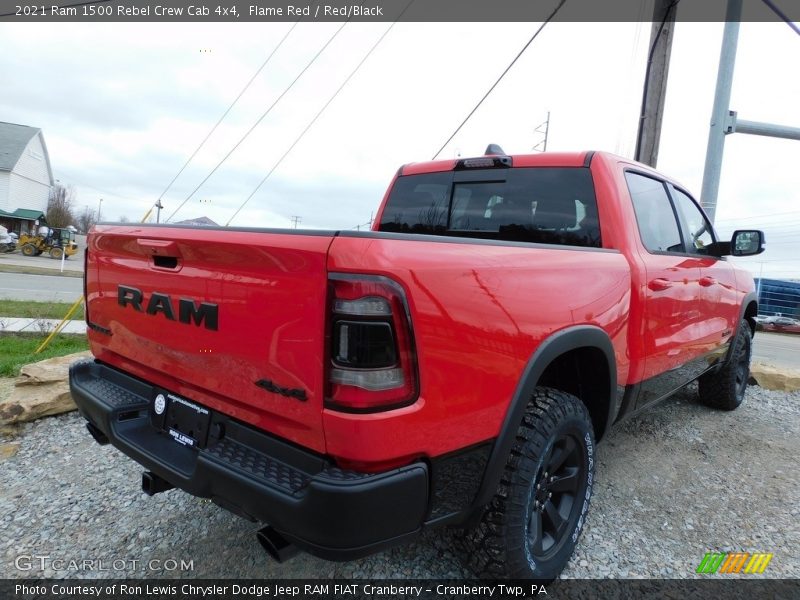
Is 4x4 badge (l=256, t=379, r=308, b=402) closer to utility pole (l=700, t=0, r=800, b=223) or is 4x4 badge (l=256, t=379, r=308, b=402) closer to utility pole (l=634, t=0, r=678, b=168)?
utility pole (l=634, t=0, r=678, b=168)

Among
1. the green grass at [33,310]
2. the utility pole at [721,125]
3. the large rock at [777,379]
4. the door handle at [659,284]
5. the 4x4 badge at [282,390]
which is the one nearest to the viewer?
the 4x4 badge at [282,390]

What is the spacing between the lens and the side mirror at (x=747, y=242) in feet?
12.7

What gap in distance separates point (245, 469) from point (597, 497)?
2382mm

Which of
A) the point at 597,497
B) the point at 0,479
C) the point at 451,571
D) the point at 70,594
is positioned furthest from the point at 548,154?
the point at 0,479

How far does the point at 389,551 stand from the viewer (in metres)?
2.51

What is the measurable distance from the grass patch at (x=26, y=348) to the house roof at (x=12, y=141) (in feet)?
121

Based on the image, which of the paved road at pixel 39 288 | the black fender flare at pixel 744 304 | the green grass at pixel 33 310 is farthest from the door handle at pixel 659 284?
the paved road at pixel 39 288

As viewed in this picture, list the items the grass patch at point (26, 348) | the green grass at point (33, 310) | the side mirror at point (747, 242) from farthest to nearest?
1. the green grass at point (33, 310)
2. the grass patch at point (26, 348)
3. the side mirror at point (747, 242)

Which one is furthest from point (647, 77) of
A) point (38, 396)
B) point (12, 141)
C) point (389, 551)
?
point (12, 141)

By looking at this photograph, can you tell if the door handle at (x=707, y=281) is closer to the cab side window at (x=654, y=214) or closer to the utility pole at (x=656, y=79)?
the cab side window at (x=654, y=214)

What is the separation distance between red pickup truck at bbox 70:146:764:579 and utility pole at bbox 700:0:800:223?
448cm

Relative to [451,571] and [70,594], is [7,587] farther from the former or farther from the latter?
[451,571]

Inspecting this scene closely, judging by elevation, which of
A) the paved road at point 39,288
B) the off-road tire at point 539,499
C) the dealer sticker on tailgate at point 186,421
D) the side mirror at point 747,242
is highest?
the side mirror at point 747,242

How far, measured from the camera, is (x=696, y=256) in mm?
3508
